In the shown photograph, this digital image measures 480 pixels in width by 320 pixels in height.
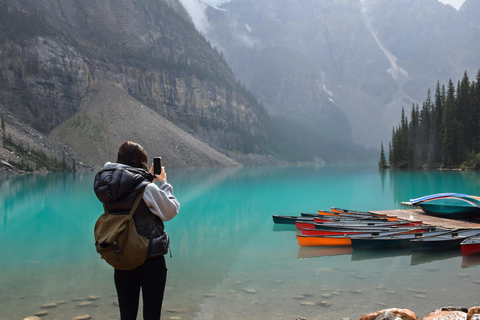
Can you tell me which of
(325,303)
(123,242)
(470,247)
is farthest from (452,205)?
(123,242)

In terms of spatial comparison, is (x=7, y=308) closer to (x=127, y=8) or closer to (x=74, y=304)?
(x=74, y=304)

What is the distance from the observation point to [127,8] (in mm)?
151250

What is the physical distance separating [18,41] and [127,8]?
5439cm

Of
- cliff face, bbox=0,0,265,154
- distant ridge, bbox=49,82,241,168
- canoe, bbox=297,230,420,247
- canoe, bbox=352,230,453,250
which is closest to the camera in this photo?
canoe, bbox=352,230,453,250

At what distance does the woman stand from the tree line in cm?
7819

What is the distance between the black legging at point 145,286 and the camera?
168 inches

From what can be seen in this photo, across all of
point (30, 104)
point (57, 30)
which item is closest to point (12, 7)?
point (57, 30)

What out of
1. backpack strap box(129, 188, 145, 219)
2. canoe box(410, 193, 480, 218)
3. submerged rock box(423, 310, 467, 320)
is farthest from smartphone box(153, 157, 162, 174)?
canoe box(410, 193, 480, 218)

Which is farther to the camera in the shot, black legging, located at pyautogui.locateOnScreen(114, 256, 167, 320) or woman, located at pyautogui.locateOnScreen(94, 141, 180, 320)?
black legging, located at pyautogui.locateOnScreen(114, 256, 167, 320)

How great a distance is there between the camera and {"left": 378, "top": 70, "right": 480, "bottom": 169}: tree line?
75.6 metres

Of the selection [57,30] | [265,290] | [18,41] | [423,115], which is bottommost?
[265,290]

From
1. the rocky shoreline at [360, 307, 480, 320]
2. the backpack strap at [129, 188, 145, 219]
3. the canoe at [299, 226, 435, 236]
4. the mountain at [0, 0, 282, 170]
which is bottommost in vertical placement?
the rocky shoreline at [360, 307, 480, 320]

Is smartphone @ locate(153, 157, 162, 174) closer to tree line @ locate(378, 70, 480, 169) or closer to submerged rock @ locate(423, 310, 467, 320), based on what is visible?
submerged rock @ locate(423, 310, 467, 320)

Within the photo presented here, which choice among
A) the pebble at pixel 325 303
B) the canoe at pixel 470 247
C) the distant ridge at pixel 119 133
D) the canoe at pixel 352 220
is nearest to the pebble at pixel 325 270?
the pebble at pixel 325 303
